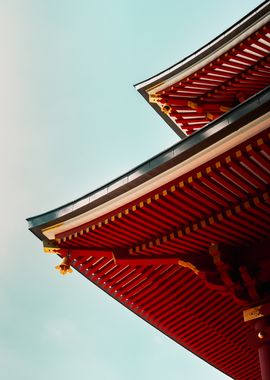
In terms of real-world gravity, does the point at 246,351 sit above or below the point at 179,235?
below

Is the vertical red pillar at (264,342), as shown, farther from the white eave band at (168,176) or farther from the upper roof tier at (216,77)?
the upper roof tier at (216,77)

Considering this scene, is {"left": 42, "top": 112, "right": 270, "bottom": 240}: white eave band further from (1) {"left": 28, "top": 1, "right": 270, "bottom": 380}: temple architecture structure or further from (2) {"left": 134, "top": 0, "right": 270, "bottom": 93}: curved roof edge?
(2) {"left": 134, "top": 0, "right": 270, "bottom": 93}: curved roof edge

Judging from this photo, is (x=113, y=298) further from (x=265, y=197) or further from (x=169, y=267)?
(x=265, y=197)

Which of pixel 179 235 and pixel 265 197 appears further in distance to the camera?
pixel 179 235

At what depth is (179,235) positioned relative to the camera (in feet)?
24.0

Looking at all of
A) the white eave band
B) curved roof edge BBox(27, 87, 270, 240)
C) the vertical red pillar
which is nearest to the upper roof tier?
curved roof edge BBox(27, 87, 270, 240)

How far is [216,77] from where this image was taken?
10742 mm

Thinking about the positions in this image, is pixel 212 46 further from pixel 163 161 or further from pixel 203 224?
pixel 203 224

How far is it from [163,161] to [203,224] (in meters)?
1.21

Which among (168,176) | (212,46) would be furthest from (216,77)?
(168,176)

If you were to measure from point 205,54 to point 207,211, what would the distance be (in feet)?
15.5

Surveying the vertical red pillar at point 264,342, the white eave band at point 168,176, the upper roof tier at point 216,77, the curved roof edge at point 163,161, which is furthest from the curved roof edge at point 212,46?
the vertical red pillar at point 264,342

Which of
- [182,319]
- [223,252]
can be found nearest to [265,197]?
[223,252]

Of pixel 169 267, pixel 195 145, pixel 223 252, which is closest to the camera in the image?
pixel 195 145
